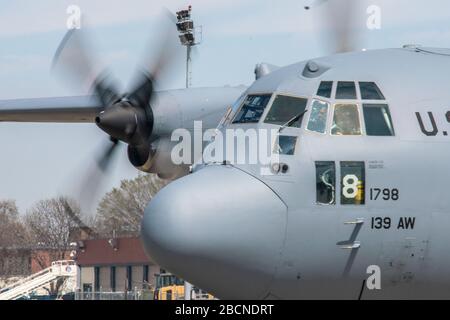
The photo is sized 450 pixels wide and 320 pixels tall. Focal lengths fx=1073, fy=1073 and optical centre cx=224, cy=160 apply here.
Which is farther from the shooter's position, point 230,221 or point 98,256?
point 98,256

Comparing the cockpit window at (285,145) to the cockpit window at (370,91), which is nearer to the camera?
the cockpit window at (285,145)

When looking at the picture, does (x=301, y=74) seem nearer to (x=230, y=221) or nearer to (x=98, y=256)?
(x=230, y=221)

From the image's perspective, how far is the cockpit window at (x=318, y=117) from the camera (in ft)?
44.6

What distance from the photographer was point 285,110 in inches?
547

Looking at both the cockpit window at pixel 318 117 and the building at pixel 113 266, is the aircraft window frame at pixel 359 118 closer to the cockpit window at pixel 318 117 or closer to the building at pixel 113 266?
the cockpit window at pixel 318 117

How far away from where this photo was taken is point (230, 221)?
1280 centimetres

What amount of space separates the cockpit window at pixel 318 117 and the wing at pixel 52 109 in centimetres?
1019

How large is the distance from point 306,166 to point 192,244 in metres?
1.80

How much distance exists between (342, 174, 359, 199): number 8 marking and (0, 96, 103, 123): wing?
1079 cm

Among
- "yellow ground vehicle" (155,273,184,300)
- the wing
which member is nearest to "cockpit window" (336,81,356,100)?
the wing

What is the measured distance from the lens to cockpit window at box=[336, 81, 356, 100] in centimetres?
1383

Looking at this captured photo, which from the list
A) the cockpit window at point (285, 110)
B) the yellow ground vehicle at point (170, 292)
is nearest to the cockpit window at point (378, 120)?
the cockpit window at point (285, 110)

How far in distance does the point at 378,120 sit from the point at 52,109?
1172 cm
